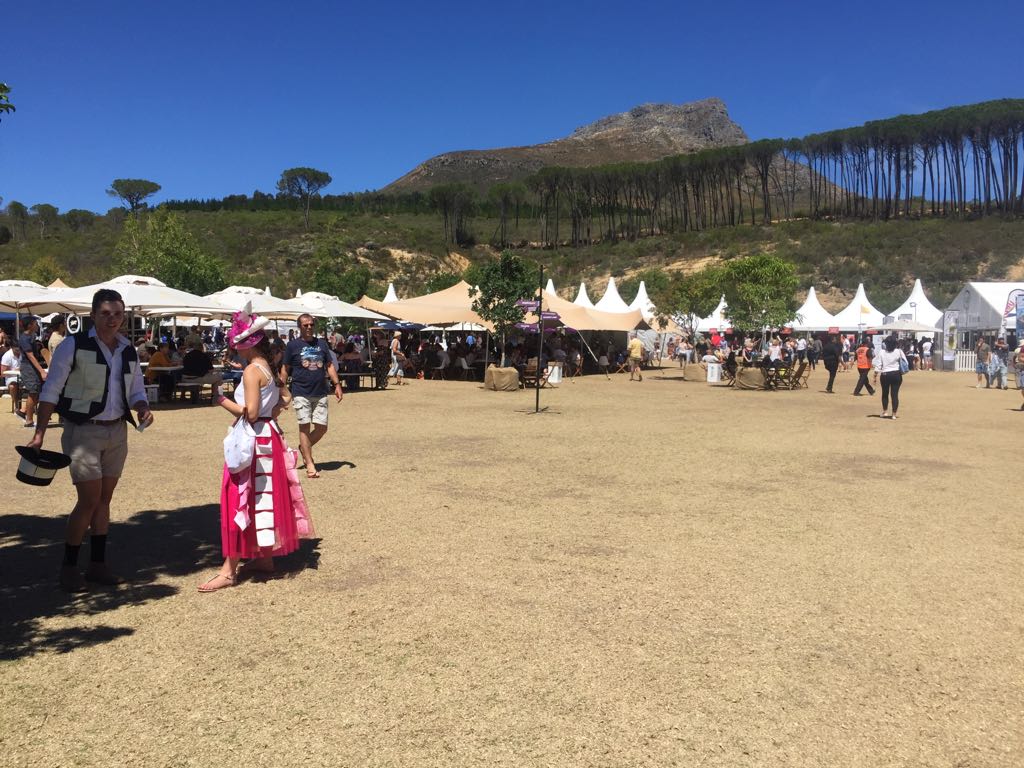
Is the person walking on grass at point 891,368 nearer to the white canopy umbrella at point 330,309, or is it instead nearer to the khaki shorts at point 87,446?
the white canopy umbrella at point 330,309

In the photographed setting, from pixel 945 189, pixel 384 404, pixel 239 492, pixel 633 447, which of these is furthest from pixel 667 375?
pixel 945 189

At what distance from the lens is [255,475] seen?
4199 mm

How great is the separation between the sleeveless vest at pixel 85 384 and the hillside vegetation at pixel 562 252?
36.4 meters

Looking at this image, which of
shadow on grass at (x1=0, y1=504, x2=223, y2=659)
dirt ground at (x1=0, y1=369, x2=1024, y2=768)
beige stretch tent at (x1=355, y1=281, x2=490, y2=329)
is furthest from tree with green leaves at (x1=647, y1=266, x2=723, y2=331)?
shadow on grass at (x1=0, y1=504, x2=223, y2=659)

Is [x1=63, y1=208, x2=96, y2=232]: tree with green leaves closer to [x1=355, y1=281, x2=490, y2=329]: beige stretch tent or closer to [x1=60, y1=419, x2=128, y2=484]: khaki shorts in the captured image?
[x1=355, y1=281, x2=490, y2=329]: beige stretch tent

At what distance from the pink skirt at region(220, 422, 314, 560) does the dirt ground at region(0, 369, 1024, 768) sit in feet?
0.77

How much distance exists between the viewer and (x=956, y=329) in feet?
109

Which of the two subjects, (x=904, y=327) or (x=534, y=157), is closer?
(x=904, y=327)

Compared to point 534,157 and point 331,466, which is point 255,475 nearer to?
point 331,466

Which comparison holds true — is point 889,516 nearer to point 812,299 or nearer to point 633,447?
point 633,447

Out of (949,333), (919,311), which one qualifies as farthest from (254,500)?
(919,311)

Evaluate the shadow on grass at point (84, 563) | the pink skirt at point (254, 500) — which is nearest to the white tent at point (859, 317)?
the shadow on grass at point (84, 563)

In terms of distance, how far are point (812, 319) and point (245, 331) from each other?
37.6 m

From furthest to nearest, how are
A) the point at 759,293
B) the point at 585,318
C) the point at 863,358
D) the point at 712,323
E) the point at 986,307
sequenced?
the point at 712,323 < the point at 986,307 < the point at 759,293 < the point at 585,318 < the point at 863,358
